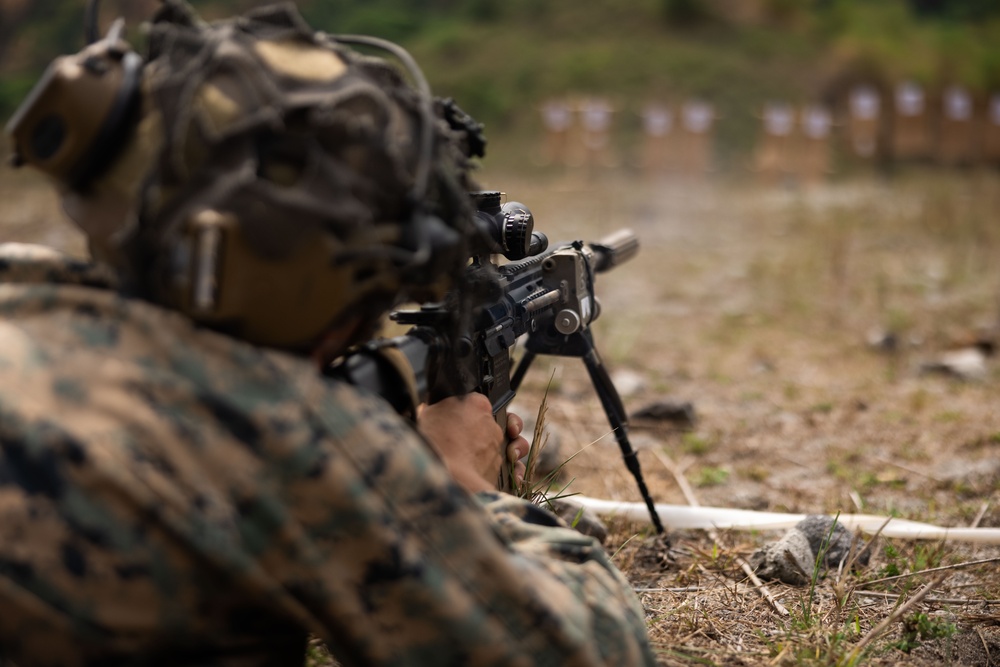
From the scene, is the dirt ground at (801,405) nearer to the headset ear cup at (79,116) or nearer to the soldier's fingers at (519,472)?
the soldier's fingers at (519,472)

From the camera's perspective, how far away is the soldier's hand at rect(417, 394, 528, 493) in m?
1.56

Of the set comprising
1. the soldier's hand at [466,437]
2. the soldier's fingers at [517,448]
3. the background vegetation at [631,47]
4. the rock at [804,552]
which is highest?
the soldier's hand at [466,437]

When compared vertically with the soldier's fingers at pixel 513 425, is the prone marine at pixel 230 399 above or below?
above

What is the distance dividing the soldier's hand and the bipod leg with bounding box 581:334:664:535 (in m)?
0.85

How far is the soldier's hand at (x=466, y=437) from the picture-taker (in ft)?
5.13

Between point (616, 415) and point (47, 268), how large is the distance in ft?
5.16

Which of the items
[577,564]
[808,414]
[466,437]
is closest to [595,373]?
[466,437]

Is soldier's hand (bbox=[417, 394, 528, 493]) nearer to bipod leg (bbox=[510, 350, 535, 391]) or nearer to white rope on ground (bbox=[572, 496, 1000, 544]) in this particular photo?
bipod leg (bbox=[510, 350, 535, 391])

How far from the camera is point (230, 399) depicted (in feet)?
3.77

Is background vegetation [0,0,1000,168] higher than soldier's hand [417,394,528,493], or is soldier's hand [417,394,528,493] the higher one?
soldier's hand [417,394,528,493]

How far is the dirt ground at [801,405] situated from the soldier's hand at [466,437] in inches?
20.5

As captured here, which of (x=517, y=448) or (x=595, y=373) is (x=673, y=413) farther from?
(x=517, y=448)

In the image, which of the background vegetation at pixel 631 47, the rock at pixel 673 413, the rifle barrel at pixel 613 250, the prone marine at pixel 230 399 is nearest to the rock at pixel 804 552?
the rifle barrel at pixel 613 250

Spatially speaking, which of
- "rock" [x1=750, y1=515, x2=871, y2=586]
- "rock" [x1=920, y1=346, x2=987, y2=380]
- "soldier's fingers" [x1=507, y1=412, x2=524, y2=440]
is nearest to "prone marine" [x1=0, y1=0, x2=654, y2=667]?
"soldier's fingers" [x1=507, y1=412, x2=524, y2=440]
